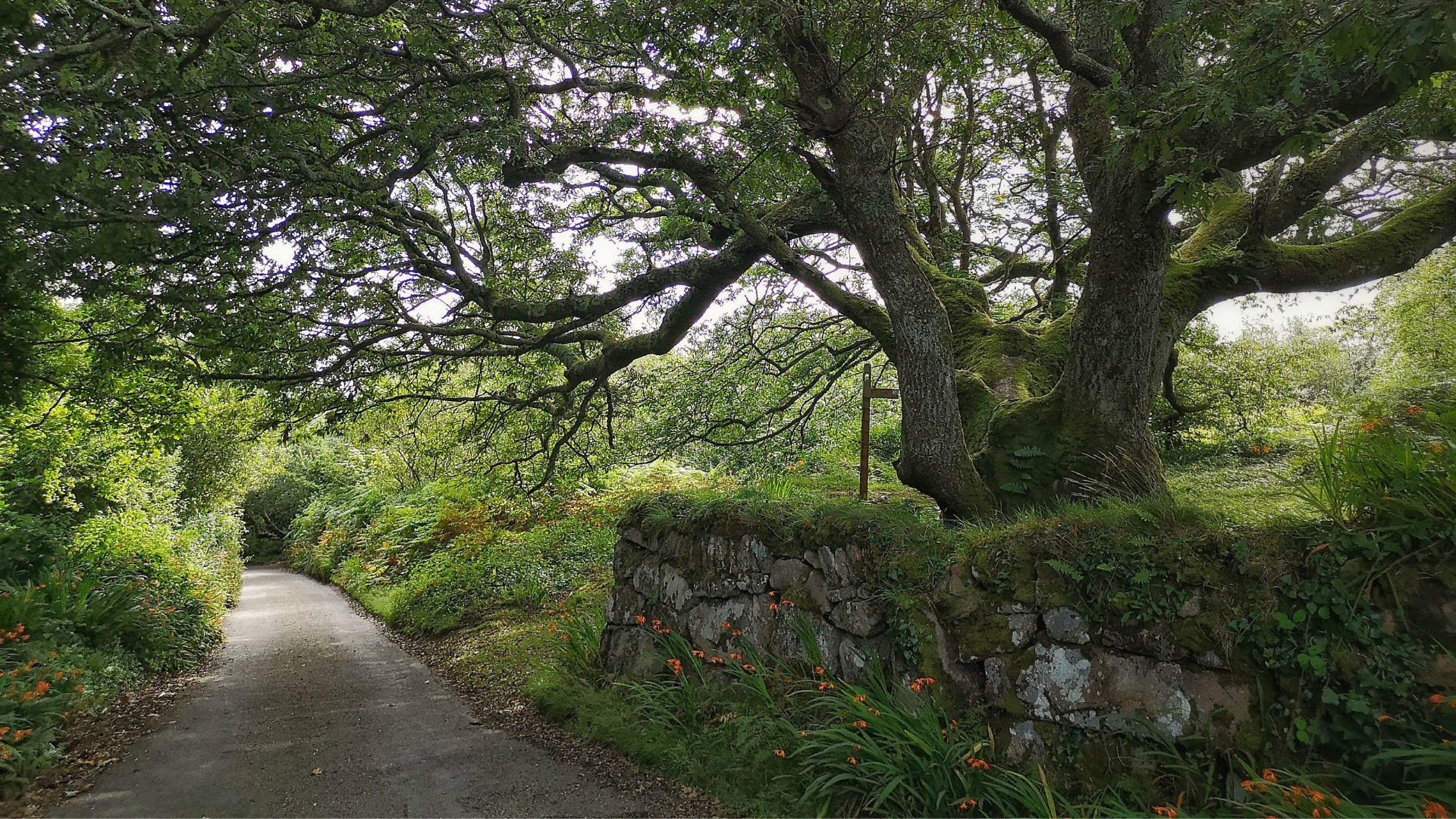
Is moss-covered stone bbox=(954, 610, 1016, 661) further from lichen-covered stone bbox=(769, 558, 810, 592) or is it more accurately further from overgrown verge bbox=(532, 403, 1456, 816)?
lichen-covered stone bbox=(769, 558, 810, 592)

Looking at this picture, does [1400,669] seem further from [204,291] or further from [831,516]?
[204,291]

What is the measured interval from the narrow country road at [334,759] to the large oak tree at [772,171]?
3.45 meters

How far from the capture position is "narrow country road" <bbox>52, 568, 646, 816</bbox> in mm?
4766

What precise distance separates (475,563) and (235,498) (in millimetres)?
14590

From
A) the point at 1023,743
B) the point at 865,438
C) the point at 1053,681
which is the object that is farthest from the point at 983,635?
the point at 865,438

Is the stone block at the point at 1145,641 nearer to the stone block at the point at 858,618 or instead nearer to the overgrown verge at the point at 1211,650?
the overgrown verge at the point at 1211,650

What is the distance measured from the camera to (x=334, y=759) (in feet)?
18.3

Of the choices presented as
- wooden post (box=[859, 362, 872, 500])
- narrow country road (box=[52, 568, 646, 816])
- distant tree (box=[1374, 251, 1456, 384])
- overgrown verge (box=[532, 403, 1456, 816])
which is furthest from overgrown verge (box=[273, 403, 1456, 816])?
distant tree (box=[1374, 251, 1456, 384])

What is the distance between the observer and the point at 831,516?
543 cm

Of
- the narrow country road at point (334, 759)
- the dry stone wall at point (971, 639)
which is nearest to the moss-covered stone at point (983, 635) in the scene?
the dry stone wall at point (971, 639)

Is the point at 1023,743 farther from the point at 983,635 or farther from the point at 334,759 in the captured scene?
the point at 334,759

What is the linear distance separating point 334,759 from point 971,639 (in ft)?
17.2

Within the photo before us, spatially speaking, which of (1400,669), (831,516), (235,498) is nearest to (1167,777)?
(1400,669)

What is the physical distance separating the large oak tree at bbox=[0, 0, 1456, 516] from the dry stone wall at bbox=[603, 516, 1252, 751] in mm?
1240
